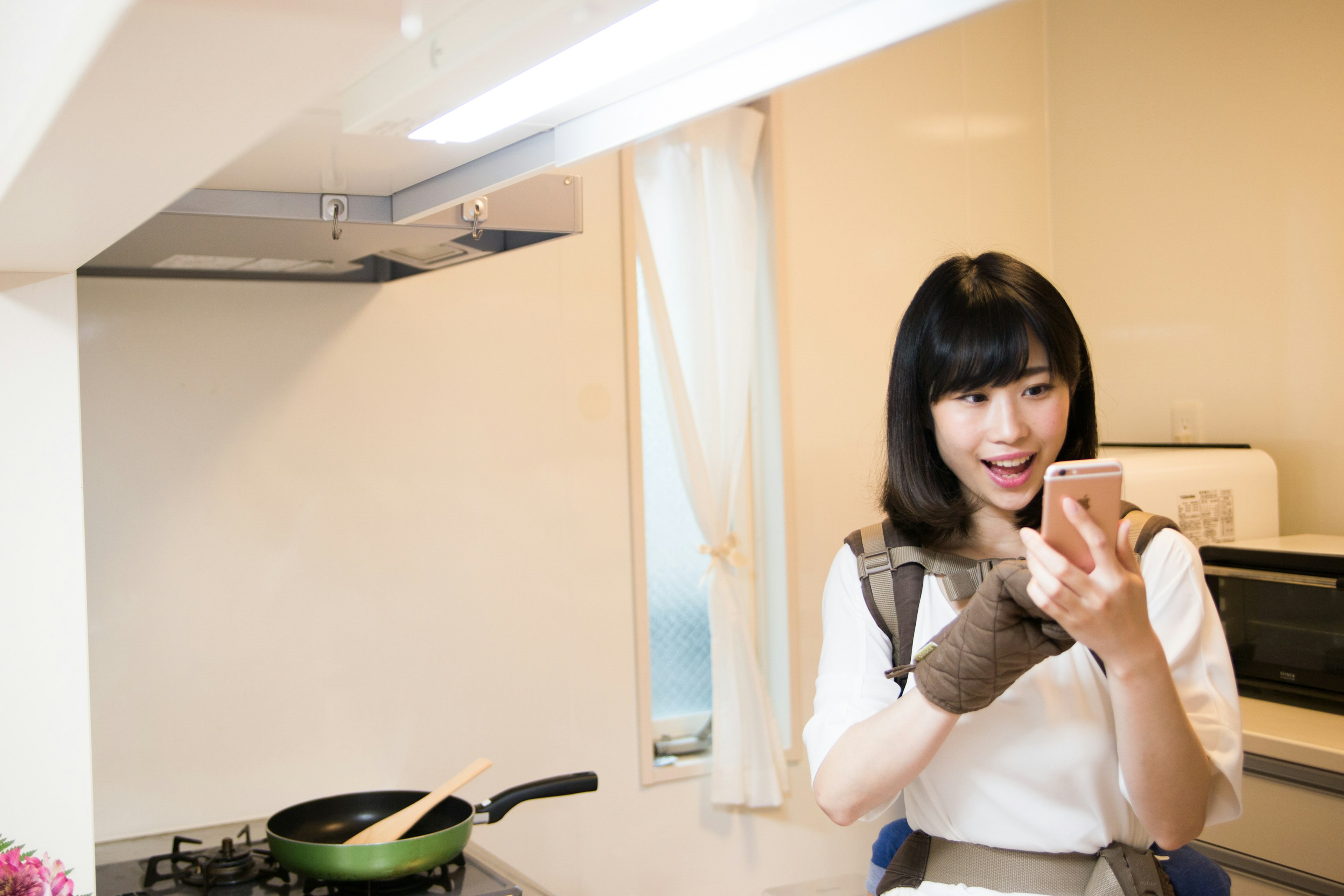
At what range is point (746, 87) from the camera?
62 centimetres

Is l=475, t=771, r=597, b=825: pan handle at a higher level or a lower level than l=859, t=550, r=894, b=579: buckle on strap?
lower

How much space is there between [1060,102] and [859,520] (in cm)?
146

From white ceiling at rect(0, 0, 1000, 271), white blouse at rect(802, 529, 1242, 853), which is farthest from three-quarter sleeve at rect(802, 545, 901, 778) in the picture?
white ceiling at rect(0, 0, 1000, 271)

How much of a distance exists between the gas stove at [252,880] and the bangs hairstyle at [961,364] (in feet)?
2.84

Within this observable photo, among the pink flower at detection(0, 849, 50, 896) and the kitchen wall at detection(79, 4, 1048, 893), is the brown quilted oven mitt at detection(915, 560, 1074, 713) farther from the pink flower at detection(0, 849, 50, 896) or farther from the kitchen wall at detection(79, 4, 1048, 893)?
the kitchen wall at detection(79, 4, 1048, 893)

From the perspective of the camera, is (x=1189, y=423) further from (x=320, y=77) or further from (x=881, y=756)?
(x=320, y=77)

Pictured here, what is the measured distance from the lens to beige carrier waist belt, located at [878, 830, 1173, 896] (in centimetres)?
114

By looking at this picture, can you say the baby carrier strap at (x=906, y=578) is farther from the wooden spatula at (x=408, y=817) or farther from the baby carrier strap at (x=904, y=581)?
the wooden spatula at (x=408, y=817)

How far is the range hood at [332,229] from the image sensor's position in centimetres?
127

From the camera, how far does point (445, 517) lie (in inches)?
85.9

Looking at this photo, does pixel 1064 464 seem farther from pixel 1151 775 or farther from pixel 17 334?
pixel 17 334

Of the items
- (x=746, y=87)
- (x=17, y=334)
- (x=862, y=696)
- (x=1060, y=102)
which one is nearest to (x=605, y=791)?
(x=862, y=696)

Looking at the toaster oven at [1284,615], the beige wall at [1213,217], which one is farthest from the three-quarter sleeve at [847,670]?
the beige wall at [1213,217]

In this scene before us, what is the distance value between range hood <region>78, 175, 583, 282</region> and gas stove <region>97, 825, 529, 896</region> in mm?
942
